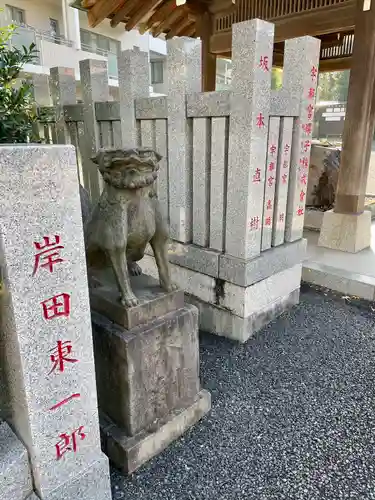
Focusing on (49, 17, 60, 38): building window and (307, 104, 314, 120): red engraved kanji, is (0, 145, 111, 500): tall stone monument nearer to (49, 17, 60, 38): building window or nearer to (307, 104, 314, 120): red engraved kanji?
(307, 104, 314, 120): red engraved kanji

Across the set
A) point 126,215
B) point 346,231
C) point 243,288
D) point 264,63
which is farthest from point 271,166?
point 346,231

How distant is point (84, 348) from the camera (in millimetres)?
1631

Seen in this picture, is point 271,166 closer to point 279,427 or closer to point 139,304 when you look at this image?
point 139,304

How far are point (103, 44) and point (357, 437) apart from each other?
17.1 metres

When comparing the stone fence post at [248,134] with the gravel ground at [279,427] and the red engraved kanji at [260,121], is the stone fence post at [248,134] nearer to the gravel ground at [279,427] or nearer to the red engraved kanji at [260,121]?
the red engraved kanji at [260,121]

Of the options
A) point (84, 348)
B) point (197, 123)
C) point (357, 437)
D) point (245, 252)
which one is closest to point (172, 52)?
point (197, 123)

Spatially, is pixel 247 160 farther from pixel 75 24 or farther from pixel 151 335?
pixel 75 24

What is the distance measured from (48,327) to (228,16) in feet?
19.2

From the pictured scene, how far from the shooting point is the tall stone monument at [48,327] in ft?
4.37

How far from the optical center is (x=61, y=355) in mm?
1549

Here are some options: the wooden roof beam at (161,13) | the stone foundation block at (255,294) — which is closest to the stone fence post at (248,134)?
the stone foundation block at (255,294)

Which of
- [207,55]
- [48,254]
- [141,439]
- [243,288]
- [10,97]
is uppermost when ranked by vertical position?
[207,55]

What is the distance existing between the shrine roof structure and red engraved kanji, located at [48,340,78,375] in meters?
4.82

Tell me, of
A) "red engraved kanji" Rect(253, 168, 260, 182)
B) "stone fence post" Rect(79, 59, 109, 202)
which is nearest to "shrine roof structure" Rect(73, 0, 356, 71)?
"stone fence post" Rect(79, 59, 109, 202)
